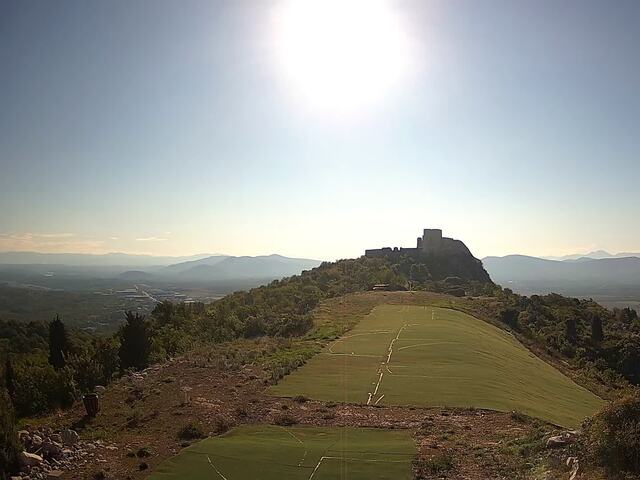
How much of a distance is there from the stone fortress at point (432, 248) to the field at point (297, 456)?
9948 centimetres

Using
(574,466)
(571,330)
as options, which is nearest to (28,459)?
(574,466)

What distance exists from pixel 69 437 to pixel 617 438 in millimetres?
14692

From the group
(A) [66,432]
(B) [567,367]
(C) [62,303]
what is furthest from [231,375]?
(C) [62,303]

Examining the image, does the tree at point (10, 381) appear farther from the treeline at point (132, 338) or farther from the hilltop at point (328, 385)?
the hilltop at point (328, 385)

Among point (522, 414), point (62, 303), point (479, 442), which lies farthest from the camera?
point (62, 303)

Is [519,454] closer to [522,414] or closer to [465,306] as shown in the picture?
[522,414]

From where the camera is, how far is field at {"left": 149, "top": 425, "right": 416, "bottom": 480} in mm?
12289

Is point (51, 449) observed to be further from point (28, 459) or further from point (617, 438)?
point (617, 438)

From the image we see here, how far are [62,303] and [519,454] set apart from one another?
131 meters

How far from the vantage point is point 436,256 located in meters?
112

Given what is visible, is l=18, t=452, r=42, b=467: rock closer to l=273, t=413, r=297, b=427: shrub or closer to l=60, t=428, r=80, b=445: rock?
l=60, t=428, r=80, b=445: rock

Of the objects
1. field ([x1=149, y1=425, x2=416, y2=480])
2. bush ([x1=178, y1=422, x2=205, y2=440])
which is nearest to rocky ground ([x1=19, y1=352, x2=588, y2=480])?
bush ([x1=178, y1=422, x2=205, y2=440])

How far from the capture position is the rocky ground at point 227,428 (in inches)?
482

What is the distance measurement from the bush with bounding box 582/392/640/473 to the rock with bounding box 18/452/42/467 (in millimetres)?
13589
